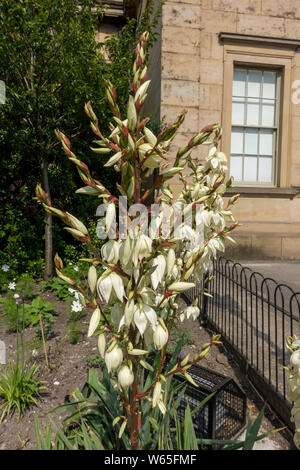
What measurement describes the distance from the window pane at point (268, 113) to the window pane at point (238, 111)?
579mm

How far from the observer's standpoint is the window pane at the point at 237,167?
830 cm

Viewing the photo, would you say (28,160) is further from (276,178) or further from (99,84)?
(276,178)

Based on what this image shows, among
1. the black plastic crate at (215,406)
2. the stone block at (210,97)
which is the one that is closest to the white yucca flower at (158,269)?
the black plastic crate at (215,406)

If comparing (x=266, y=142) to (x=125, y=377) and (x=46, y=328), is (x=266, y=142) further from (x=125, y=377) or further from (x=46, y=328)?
(x=125, y=377)

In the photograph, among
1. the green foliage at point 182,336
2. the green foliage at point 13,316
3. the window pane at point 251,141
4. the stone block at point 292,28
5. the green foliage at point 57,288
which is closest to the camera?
the green foliage at point 182,336

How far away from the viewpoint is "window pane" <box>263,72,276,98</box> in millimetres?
8133

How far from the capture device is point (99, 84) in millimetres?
5828

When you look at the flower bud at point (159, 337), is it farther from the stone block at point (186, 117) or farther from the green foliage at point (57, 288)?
the stone block at point (186, 117)

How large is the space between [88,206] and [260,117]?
5218mm

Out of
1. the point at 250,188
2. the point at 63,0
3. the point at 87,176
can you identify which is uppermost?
the point at 63,0

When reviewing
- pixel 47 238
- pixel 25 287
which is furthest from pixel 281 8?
pixel 25 287
